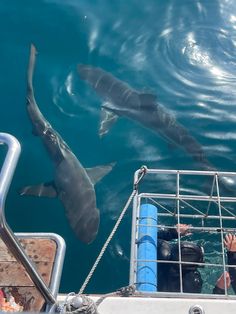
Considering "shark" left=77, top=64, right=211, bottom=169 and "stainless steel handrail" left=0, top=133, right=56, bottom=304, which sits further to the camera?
"shark" left=77, top=64, right=211, bottom=169

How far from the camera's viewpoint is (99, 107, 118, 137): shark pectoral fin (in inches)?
352

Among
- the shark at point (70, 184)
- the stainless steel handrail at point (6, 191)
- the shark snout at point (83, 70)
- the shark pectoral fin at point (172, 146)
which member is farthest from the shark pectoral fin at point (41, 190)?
the stainless steel handrail at point (6, 191)

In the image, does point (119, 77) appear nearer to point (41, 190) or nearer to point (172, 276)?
point (41, 190)

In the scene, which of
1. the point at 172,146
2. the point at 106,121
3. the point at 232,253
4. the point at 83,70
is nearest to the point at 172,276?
the point at 232,253

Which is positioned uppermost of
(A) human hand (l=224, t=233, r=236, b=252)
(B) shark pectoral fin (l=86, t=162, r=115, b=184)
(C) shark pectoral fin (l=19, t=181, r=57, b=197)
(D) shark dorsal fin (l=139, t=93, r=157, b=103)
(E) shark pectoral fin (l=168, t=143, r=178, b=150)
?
(D) shark dorsal fin (l=139, t=93, r=157, b=103)

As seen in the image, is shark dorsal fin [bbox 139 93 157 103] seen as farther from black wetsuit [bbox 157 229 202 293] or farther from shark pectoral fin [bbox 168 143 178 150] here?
black wetsuit [bbox 157 229 202 293]

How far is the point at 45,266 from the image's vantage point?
407cm

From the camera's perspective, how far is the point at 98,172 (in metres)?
8.22

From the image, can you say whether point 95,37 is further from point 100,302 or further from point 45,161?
point 100,302

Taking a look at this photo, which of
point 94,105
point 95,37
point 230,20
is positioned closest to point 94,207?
point 94,105

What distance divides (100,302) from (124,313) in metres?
0.19

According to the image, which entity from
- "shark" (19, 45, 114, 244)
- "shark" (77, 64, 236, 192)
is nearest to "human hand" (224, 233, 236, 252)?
"shark" (19, 45, 114, 244)

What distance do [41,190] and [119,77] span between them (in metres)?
3.13

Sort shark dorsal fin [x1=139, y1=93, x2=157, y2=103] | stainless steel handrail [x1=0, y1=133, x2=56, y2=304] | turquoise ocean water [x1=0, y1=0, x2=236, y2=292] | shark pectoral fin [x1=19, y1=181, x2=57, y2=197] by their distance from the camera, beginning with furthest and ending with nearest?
shark dorsal fin [x1=139, y1=93, x2=157, y2=103] → shark pectoral fin [x1=19, y1=181, x2=57, y2=197] → turquoise ocean water [x1=0, y1=0, x2=236, y2=292] → stainless steel handrail [x1=0, y1=133, x2=56, y2=304]
